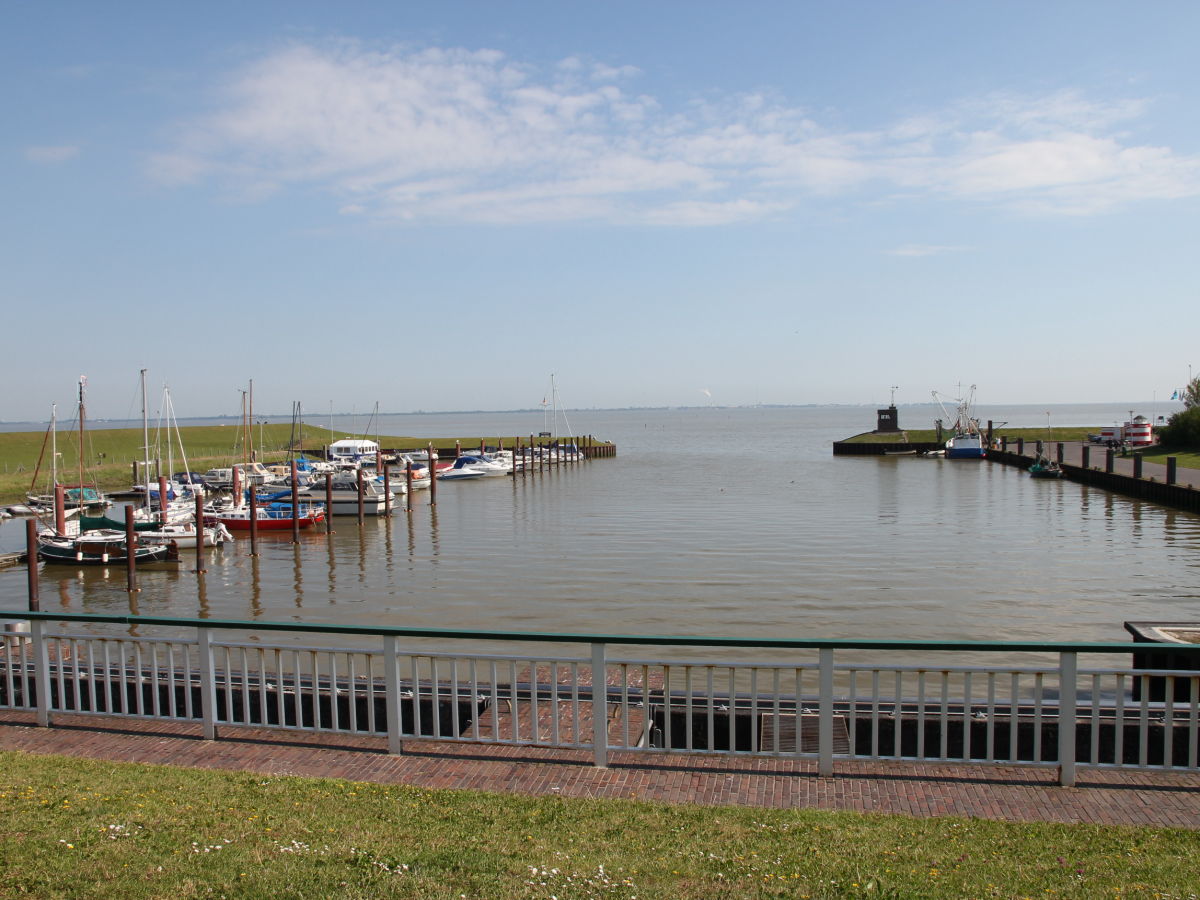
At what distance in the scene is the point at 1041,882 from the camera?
16.4 feet

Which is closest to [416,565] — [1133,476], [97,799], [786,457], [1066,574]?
[1066,574]

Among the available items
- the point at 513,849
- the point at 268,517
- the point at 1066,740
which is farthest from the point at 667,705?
the point at 268,517

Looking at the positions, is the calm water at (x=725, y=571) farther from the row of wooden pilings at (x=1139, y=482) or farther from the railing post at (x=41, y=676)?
the railing post at (x=41, y=676)

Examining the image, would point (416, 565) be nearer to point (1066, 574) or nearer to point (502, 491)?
point (1066, 574)

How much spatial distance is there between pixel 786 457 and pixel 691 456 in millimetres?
10407

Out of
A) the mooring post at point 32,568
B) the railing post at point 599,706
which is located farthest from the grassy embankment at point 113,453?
the railing post at point 599,706

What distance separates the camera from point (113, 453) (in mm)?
88500

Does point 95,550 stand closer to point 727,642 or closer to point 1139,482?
point 727,642

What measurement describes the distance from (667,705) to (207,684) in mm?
3892

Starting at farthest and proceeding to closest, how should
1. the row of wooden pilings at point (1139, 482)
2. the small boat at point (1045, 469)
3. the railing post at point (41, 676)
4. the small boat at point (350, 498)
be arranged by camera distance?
the small boat at point (1045, 469), the small boat at point (350, 498), the row of wooden pilings at point (1139, 482), the railing post at point (41, 676)

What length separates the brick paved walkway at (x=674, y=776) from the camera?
6.32 m

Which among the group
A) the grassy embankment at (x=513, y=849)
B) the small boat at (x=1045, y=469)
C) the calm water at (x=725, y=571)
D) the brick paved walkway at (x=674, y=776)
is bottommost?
the calm water at (x=725, y=571)

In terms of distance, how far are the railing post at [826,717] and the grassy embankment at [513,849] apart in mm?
818

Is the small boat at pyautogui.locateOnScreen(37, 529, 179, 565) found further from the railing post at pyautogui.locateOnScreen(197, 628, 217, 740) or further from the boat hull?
the railing post at pyautogui.locateOnScreen(197, 628, 217, 740)
